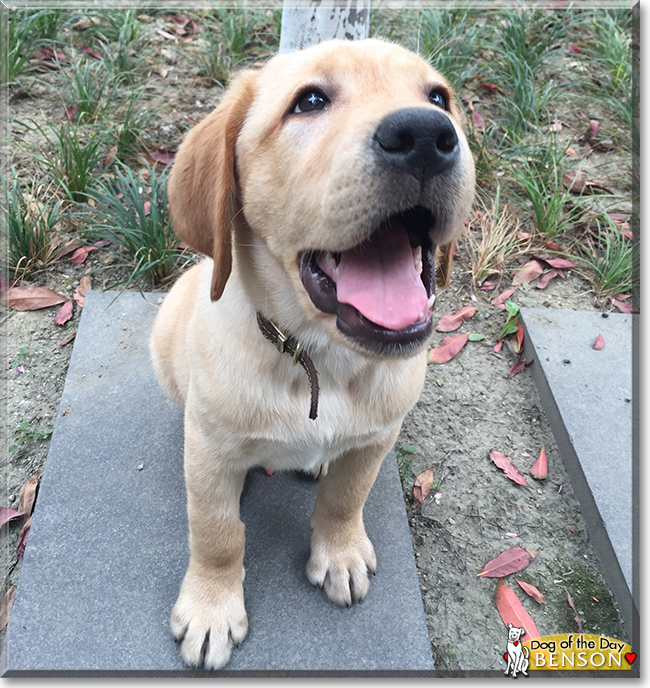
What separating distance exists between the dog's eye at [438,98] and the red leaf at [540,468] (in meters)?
1.73

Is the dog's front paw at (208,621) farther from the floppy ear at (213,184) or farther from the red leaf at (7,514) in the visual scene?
the floppy ear at (213,184)

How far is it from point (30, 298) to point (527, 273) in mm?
3005

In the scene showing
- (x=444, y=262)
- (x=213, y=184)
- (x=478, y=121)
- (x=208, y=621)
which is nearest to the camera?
(x=213, y=184)

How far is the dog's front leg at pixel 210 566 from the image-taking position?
5.98ft

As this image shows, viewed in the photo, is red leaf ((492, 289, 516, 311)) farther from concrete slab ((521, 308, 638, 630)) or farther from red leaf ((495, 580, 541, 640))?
red leaf ((495, 580, 541, 640))

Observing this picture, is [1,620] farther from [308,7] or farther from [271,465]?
[308,7]

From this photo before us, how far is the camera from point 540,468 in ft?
8.64

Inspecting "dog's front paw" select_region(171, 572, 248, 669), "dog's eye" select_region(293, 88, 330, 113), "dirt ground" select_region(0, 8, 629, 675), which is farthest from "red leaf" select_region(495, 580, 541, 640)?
"dog's eye" select_region(293, 88, 330, 113)

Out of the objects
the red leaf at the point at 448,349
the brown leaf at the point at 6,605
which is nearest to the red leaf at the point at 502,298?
the red leaf at the point at 448,349

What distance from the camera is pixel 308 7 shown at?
2.89 meters

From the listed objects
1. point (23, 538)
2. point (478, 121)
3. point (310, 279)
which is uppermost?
point (310, 279)

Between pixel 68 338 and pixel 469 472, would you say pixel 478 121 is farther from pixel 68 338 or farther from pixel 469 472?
pixel 68 338

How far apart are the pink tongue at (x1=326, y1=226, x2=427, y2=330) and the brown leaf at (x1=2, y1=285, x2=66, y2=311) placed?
7.53ft

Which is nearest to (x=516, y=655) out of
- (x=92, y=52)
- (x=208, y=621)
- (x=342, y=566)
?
(x=342, y=566)
